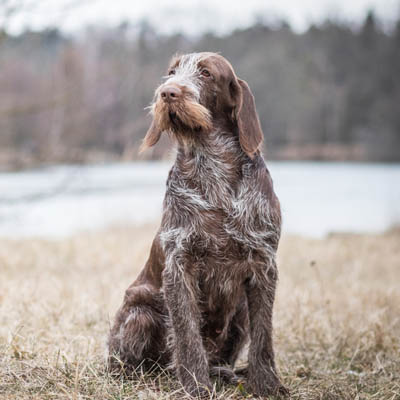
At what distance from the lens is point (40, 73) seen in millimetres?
20156

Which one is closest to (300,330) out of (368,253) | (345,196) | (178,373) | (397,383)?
(397,383)

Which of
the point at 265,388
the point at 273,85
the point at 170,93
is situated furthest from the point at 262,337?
the point at 273,85

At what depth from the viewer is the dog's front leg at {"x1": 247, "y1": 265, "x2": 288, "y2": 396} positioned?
3080mm

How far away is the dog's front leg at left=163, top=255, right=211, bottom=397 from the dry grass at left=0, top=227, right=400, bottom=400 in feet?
0.31

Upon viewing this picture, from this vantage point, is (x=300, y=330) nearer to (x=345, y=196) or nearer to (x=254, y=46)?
(x=345, y=196)

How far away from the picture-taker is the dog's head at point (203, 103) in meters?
2.85

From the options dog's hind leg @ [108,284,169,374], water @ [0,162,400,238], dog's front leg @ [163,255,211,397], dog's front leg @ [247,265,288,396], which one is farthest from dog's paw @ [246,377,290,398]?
water @ [0,162,400,238]

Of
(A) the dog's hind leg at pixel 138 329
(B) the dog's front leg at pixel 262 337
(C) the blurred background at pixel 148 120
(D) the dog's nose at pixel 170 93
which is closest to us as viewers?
(D) the dog's nose at pixel 170 93

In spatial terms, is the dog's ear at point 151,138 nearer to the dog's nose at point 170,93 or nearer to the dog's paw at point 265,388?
the dog's nose at point 170,93

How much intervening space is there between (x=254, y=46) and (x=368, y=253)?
23.6m

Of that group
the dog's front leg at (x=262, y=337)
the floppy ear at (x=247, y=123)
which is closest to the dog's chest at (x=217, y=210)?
the floppy ear at (x=247, y=123)

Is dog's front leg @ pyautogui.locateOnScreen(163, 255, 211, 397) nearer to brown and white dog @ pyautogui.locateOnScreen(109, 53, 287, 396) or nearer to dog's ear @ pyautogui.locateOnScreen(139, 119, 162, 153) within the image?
brown and white dog @ pyautogui.locateOnScreen(109, 53, 287, 396)

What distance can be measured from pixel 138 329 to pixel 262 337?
2.32ft

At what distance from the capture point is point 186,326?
9.76ft
